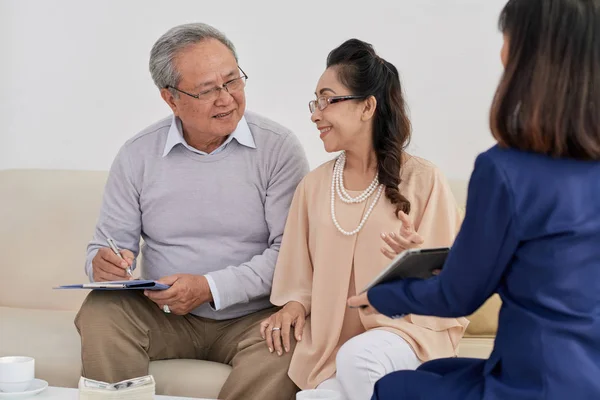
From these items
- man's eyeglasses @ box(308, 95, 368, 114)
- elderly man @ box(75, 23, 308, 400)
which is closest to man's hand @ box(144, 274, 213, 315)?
elderly man @ box(75, 23, 308, 400)

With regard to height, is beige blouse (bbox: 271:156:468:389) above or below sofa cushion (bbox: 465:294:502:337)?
above

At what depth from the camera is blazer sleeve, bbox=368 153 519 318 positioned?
1505 mm

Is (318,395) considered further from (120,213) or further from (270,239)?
(120,213)

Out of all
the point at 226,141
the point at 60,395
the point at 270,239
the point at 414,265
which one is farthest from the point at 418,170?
the point at 60,395

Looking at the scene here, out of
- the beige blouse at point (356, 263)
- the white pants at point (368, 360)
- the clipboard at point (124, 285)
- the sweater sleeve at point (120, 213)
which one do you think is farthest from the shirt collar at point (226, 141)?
the white pants at point (368, 360)

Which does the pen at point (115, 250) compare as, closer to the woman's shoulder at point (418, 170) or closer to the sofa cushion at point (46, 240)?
the sofa cushion at point (46, 240)

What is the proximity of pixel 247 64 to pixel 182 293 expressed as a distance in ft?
3.95

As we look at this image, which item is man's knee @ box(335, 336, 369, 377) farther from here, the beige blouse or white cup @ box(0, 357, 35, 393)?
white cup @ box(0, 357, 35, 393)

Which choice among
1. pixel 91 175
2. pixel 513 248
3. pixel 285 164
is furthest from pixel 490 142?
pixel 513 248

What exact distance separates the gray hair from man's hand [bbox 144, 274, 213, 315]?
61 cm

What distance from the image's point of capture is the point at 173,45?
2.68 meters

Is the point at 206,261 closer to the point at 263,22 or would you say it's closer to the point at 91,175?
the point at 91,175

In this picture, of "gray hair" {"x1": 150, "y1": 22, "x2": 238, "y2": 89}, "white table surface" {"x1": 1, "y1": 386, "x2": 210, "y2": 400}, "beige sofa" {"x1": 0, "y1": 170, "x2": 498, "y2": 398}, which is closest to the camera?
"white table surface" {"x1": 1, "y1": 386, "x2": 210, "y2": 400}

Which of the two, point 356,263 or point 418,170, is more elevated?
point 418,170
